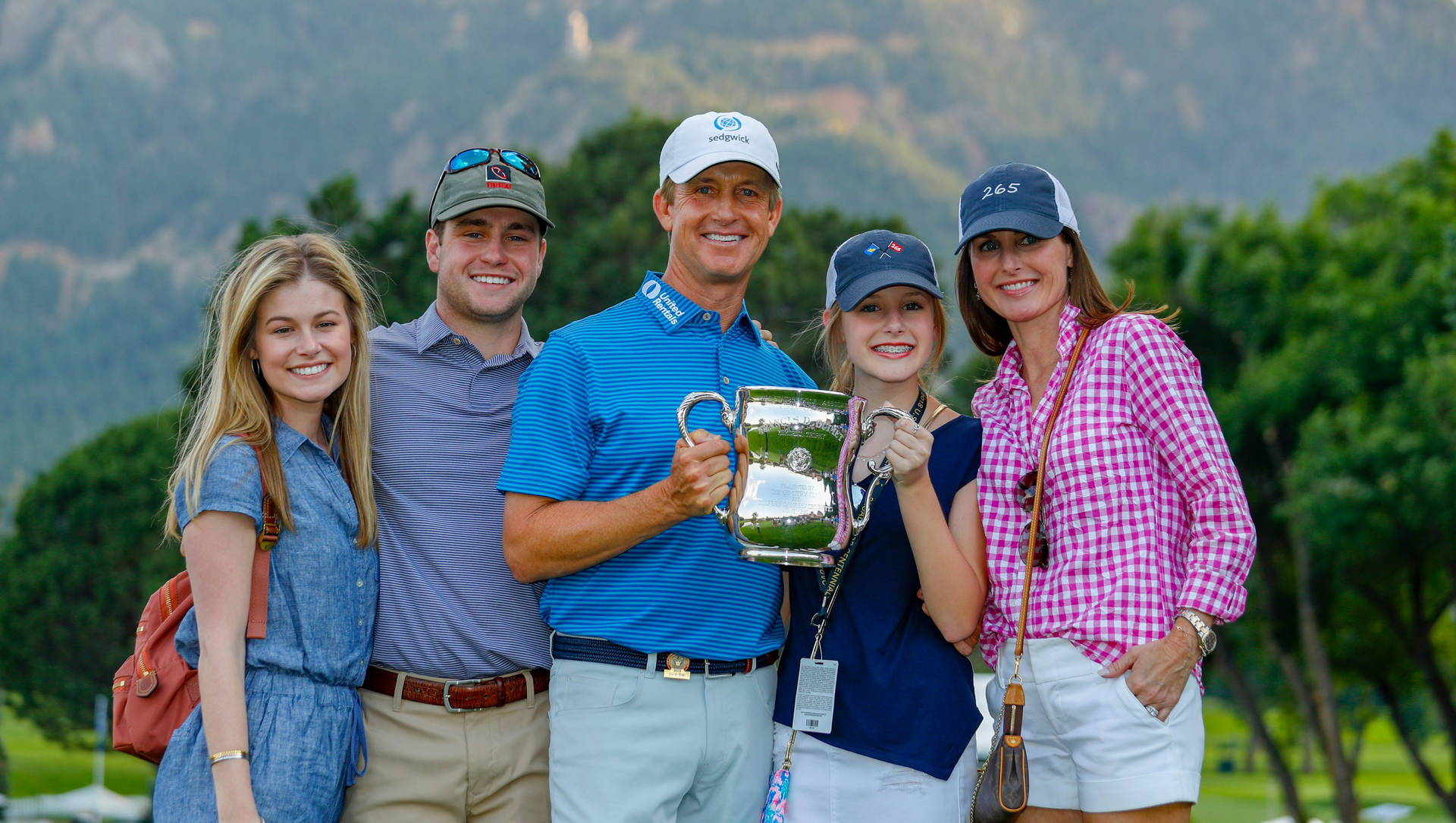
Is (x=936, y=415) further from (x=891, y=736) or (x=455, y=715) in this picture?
(x=455, y=715)

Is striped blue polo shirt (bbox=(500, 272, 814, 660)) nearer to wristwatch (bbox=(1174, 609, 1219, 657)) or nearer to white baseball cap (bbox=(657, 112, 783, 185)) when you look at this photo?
white baseball cap (bbox=(657, 112, 783, 185))

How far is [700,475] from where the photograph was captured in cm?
327

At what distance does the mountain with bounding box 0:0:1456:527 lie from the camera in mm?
143625

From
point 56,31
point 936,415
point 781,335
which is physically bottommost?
point 936,415

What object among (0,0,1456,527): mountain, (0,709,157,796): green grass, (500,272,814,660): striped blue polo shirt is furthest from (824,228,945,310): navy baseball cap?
(0,0,1456,527): mountain

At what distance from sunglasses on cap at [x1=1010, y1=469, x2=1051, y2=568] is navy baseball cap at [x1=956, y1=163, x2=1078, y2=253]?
0.72 m

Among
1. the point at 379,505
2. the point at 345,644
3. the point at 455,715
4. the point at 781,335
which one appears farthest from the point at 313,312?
the point at 781,335

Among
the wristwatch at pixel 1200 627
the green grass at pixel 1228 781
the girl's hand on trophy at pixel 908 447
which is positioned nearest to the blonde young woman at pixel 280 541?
the girl's hand on trophy at pixel 908 447

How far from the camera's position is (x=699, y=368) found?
388cm

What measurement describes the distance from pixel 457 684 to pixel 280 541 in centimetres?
71

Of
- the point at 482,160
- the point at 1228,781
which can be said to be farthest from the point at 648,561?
the point at 1228,781

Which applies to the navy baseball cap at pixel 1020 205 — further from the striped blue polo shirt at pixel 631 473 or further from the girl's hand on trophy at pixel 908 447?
the striped blue polo shirt at pixel 631 473

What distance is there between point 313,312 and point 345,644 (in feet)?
3.23

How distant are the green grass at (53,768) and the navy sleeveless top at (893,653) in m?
35.9
